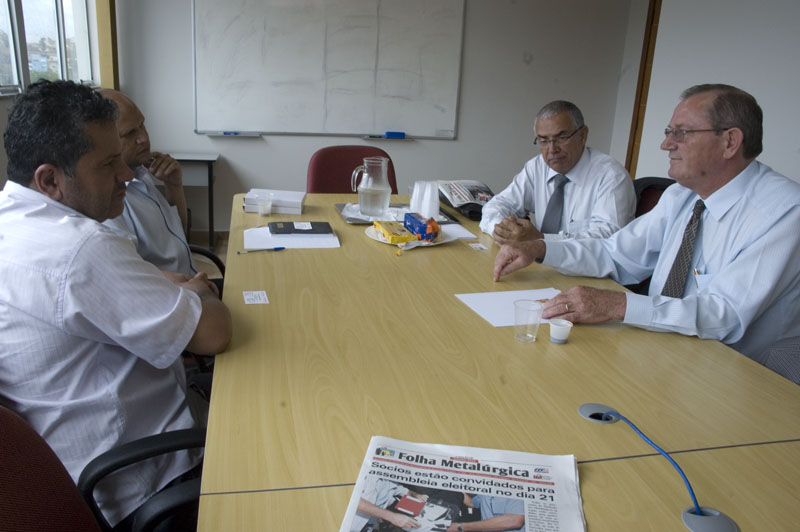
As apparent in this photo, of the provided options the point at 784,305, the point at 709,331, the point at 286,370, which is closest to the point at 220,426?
the point at 286,370

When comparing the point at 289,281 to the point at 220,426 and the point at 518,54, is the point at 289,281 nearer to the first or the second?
the point at 220,426

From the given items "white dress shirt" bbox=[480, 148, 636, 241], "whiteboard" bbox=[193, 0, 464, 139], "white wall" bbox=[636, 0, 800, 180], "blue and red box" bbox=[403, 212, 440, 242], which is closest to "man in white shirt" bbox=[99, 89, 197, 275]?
"blue and red box" bbox=[403, 212, 440, 242]

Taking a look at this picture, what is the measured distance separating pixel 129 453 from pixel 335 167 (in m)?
2.45

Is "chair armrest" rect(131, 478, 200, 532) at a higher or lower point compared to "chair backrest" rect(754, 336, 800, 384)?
lower

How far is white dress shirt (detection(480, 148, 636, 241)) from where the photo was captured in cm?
238

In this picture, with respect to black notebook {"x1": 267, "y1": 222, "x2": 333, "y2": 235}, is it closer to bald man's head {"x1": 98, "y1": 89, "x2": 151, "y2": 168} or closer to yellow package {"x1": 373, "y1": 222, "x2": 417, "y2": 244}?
yellow package {"x1": 373, "y1": 222, "x2": 417, "y2": 244}

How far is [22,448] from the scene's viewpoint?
76 centimetres

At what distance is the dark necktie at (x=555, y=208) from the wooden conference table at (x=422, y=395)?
1199 millimetres

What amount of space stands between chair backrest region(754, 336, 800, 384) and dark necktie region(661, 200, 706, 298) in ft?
0.97

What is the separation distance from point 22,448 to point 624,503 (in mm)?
842

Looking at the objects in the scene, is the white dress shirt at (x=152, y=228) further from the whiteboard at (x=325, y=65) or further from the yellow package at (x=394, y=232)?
the whiteboard at (x=325, y=65)

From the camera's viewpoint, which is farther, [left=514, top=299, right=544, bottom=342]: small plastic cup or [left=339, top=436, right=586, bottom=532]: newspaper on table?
[left=514, top=299, right=544, bottom=342]: small plastic cup

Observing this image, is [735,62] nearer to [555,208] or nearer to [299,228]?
[555,208]

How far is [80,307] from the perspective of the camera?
1036 mm
